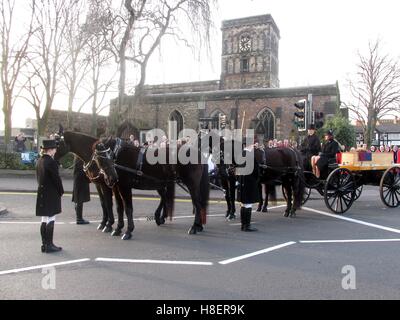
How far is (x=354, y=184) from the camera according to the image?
1062 cm

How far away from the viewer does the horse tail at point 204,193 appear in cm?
810

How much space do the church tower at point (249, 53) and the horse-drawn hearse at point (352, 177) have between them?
169ft

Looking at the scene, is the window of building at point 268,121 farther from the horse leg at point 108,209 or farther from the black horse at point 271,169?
the horse leg at point 108,209

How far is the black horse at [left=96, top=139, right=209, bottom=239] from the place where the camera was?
7605 mm

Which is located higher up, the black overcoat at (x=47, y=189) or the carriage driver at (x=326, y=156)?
the carriage driver at (x=326, y=156)

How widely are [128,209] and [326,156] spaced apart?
6020 millimetres

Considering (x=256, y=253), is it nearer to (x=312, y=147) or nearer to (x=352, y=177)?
(x=352, y=177)

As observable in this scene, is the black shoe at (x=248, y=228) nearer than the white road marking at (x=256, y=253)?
No

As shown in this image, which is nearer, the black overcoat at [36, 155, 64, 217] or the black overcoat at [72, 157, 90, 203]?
the black overcoat at [36, 155, 64, 217]

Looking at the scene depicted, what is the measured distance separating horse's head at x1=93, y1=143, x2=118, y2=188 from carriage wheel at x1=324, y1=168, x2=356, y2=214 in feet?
18.3

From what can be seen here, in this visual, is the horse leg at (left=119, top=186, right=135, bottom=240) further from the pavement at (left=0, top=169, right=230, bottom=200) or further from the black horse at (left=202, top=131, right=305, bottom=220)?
the pavement at (left=0, top=169, right=230, bottom=200)

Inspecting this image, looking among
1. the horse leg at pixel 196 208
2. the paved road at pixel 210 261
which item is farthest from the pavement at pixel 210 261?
the horse leg at pixel 196 208

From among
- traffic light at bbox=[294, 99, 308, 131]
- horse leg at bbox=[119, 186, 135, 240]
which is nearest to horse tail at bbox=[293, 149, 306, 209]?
horse leg at bbox=[119, 186, 135, 240]

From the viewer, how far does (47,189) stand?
646 cm
